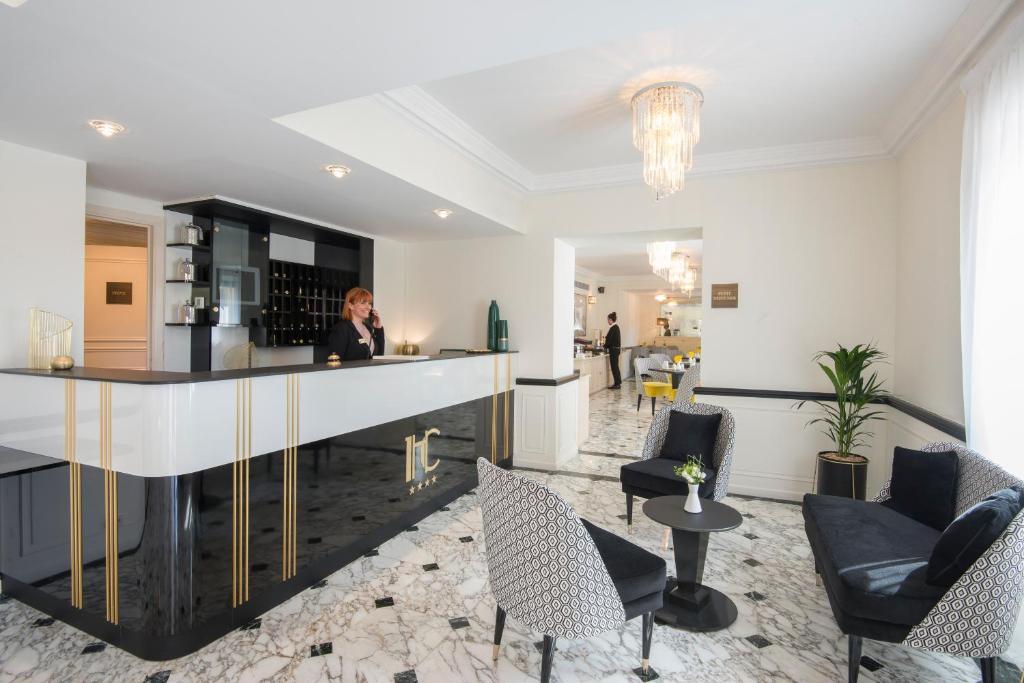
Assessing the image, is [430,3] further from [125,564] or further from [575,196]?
[575,196]

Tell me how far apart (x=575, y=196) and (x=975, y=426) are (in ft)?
12.1

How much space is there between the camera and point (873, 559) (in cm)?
226

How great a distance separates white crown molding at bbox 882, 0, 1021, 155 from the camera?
244 cm

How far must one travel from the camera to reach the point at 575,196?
5324 mm

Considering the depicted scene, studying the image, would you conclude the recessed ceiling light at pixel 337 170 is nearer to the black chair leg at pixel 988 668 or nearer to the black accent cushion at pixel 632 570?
the black accent cushion at pixel 632 570

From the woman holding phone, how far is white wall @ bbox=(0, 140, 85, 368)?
1.58 metres

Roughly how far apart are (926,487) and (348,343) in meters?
3.80

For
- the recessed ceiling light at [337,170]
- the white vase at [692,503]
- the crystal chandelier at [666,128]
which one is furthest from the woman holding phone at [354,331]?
the white vase at [692,503]

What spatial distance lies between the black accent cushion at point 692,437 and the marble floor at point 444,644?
2.50ft

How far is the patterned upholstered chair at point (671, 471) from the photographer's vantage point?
140 inches

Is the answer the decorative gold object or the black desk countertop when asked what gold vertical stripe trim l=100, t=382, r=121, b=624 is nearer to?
the black desk countertop

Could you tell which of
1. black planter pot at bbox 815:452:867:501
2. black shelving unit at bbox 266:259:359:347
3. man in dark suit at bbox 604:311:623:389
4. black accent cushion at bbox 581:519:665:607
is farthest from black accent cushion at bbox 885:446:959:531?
man in dark suit at bbox 604:311:623:389

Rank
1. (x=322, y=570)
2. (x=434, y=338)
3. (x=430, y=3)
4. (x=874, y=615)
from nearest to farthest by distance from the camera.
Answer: (x=430, y=3), (x=874, y=615), (x=322, y=570), (x=434, y=338)

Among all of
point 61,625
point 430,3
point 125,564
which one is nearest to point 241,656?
point 125,564
